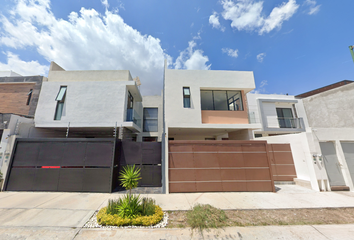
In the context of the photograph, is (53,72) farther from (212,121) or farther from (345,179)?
(345,179)

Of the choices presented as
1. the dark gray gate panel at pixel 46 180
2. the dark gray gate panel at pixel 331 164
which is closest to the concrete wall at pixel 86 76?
the dark gray gate panel at pixel 46 180

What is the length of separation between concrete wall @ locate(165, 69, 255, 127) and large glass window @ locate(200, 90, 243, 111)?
1.69 ft

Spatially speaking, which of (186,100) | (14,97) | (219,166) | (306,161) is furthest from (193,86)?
(14,97)

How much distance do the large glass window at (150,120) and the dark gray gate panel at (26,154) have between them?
9.04 meters

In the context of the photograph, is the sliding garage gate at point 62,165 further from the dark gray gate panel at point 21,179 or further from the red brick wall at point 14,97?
the red brick wall at point 14,97

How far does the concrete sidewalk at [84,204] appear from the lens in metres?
3.95

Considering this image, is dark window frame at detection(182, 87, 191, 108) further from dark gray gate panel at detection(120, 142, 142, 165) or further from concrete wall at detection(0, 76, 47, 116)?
concrete wall at detection(0, 76, 47, 116)

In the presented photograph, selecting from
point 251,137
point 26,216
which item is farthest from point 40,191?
point 251,137

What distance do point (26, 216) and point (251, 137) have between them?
43.0ft

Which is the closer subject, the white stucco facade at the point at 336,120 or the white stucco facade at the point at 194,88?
the white stucco facade at the point at 336,120

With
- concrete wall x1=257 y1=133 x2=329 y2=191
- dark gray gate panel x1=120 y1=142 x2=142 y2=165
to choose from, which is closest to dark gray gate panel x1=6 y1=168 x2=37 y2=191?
dark gray gate panel x1=120 y1=142 x2=142 y2=165

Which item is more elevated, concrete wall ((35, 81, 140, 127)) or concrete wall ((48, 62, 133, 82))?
concrete wall ((48, 62, 133, 82))

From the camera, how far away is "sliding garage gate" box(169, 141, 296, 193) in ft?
24.2

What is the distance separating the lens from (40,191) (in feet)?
23.5
